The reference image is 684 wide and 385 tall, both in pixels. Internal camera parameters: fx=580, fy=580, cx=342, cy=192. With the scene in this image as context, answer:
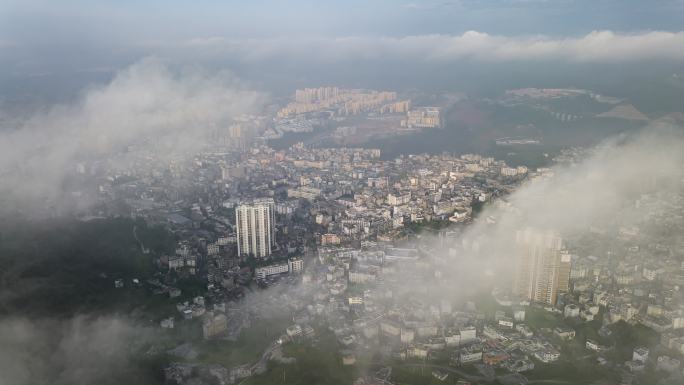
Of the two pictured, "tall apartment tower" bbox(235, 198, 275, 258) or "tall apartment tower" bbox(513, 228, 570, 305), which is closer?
"tall apartment tower" bbox(513, 228, 570, 305)

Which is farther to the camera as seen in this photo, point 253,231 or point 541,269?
point 253,231

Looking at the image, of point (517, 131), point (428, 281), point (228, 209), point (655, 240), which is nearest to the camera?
point (428, 281)

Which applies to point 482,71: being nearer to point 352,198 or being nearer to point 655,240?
point 352,198

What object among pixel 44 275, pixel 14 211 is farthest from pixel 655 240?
pixel 14 211
